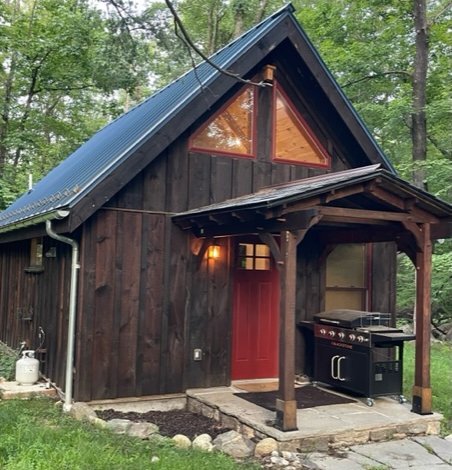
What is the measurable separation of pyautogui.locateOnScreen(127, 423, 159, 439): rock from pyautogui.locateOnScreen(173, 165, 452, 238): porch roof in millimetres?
2330

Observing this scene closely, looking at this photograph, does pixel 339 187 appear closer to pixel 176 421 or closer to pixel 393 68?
pixel 176 421

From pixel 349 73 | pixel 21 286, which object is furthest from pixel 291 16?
pixel 349 73

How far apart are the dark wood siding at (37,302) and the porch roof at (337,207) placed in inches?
82.3

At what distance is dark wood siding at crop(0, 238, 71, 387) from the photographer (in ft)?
23.2

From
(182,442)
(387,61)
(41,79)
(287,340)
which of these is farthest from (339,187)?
(41,79)

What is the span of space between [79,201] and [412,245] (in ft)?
12.9

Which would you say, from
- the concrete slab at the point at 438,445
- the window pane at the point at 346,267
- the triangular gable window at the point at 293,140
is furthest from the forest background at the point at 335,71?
the concrete slab at the point at 438,445

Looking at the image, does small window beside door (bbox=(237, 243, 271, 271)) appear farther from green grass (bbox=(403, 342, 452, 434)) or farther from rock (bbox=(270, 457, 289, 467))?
rock (bbox=(270, 457, 289, 467))

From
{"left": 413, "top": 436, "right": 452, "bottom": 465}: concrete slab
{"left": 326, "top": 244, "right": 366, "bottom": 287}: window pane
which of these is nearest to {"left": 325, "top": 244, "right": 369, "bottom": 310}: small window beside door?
{"left": 326, "top": 244, "right": 366, "bottom": 287}: window pane

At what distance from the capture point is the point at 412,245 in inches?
251

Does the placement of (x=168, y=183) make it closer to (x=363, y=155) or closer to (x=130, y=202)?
(x=130, y=202)

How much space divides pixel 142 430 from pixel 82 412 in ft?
2.91

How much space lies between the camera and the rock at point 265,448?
4965 millimetres

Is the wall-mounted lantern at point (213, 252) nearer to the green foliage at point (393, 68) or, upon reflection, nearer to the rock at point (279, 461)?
the rock at point (279, 461)
